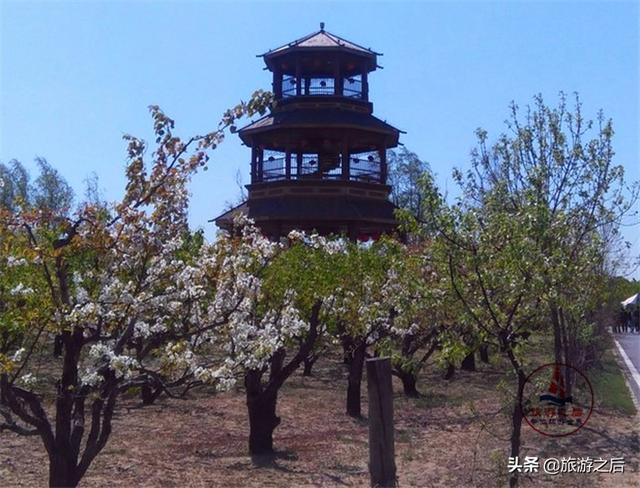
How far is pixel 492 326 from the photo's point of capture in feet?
24.4

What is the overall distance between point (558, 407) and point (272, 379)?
13.2 feet

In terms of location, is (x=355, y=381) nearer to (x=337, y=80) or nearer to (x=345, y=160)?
(x=345, y=160)

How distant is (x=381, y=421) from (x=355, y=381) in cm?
847

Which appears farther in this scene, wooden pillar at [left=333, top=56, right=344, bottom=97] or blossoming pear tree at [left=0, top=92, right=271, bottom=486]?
wooden pillar at [left=333, top=56, right=344, bottom=97]

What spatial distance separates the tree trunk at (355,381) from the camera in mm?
15126

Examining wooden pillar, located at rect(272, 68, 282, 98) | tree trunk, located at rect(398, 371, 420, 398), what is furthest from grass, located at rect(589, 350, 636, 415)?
wooden pillar, located at rect(272, 68, 282, 98)

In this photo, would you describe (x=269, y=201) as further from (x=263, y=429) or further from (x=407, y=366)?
(x=407, y=366)

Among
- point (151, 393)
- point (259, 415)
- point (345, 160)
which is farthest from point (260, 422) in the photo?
point (345, 160)

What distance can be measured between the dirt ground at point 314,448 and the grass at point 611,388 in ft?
3.46

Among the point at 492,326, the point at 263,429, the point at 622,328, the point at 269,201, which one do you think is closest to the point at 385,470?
the point at 492,326

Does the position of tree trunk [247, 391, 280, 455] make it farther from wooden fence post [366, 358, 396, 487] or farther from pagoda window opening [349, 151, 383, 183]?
pagoda window opening [349, 151, 383, 183]

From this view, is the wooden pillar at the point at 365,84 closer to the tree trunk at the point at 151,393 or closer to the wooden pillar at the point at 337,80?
the wooden pillar at the point at 337,80

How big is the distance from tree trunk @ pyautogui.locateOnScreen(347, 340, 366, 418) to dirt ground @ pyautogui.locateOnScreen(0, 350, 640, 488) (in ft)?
1.06

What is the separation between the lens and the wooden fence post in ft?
22.4
